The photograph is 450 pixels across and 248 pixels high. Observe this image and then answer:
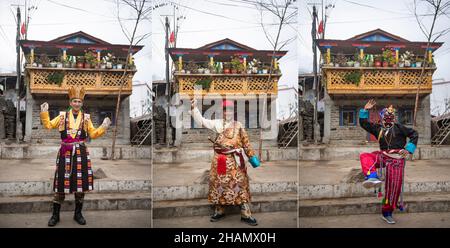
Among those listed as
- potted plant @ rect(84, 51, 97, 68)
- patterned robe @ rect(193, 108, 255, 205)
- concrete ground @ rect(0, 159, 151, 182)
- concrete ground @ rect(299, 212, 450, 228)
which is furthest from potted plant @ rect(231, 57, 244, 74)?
concrete ground @ rect(299, 212, 450, 228)

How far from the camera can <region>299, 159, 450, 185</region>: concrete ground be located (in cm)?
440

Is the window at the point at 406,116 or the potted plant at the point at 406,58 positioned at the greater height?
the potted plant at the point at 406,58

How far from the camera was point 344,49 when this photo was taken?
4.48 meters

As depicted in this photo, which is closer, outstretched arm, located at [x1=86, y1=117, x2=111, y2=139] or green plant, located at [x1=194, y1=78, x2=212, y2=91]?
outstretched arm, located at [x1=86, y1=117, x2=111, y2=139]

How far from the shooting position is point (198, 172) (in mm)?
4457

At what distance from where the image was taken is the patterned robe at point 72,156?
13.4ft

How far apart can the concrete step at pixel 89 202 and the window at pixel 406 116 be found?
2.81m

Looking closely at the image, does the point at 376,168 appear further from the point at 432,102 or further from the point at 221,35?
the point at 221,35

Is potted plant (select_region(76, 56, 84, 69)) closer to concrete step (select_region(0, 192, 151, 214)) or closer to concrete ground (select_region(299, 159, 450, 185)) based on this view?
concrete step (select_region(0, 192, 151, 214))

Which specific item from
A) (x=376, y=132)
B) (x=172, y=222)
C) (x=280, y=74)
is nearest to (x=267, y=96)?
(x=280, y=74)

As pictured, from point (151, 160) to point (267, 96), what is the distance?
1.44 m

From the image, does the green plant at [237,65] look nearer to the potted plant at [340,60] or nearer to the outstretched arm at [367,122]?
the potted plant at [340,60]

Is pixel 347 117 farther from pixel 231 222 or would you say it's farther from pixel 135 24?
pixel 135 24

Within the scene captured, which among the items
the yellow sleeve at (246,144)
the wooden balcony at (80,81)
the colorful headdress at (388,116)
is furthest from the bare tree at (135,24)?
the colorful headdress at (388,116)
